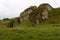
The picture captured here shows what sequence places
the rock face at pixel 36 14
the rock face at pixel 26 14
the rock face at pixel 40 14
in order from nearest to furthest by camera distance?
the rock face at pixel 40 14
the rock face at pixel 36 14
the rock face at pixel 26 14

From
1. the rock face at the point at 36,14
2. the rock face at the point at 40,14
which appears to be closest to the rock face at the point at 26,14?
the rock face at the point at 36,14

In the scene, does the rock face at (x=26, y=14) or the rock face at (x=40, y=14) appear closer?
the rock face at (x=40, y=14)

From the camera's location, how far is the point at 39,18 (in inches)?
2438

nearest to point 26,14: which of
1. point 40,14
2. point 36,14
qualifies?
point 36,14

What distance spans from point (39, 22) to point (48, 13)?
15.1 feet

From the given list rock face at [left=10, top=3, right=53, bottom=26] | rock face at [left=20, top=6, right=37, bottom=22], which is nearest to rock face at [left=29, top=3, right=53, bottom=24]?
rock face at [left=10, top=3, right=53, bottom=26]

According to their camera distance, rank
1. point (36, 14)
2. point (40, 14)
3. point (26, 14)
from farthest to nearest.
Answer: point (26, 14), point (36, 14), point (40, 14)

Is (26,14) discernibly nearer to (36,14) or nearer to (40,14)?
(36,14)

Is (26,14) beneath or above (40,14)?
above

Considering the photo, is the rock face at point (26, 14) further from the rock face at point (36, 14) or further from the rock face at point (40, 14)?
the rock face at point (40, 14)

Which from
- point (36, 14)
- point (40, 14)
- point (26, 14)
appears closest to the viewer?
point (40, 14)

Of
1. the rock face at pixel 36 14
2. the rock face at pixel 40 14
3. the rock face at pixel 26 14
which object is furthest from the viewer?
the rock face at pixel 26 14

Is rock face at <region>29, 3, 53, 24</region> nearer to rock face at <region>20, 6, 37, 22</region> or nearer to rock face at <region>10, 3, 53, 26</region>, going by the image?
rock face at <region>10, 3, 53, 26</region>

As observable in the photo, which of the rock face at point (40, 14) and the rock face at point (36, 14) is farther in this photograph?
the rock face at point (36, 14)
